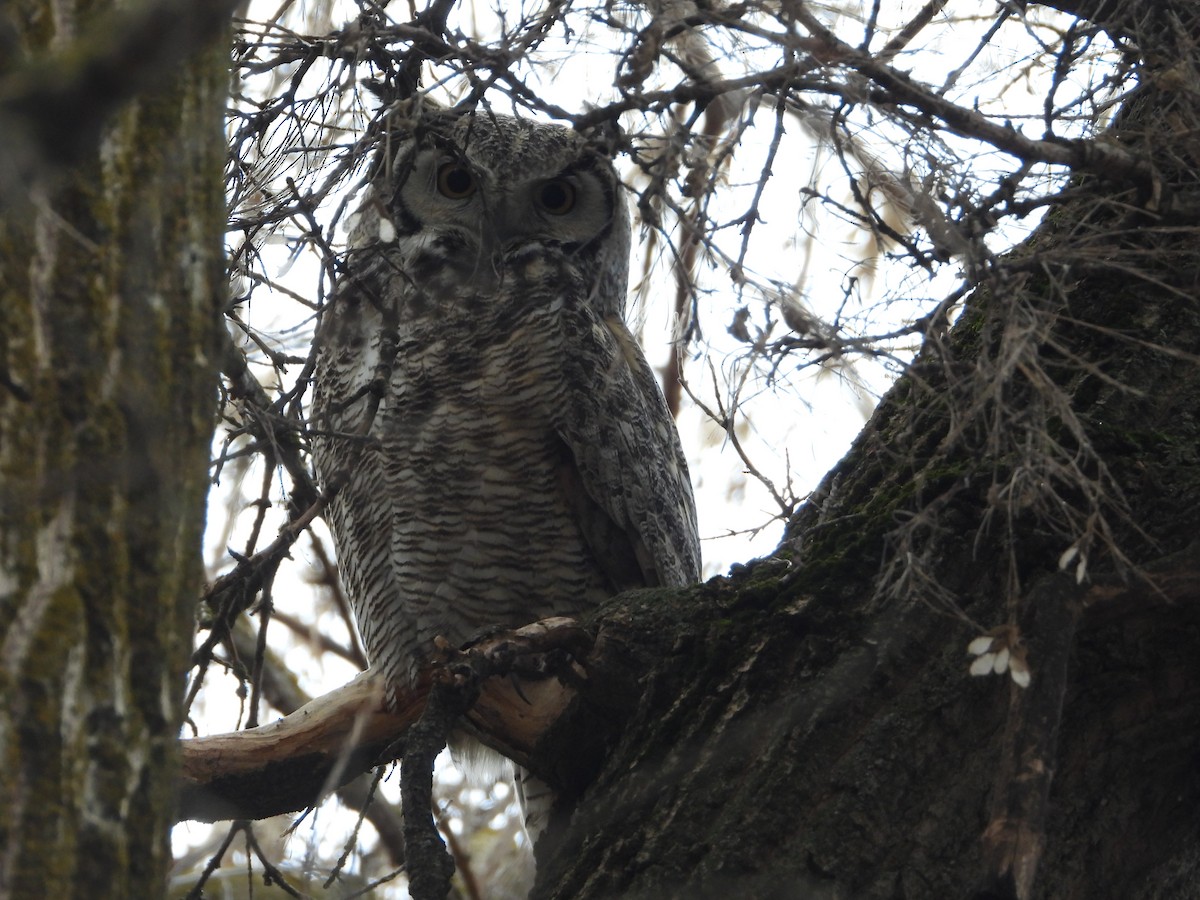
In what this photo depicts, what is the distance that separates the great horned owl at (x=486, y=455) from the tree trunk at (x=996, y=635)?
40.6 inches

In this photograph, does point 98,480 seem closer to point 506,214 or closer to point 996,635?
point 996,635

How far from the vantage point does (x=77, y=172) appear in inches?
44.2

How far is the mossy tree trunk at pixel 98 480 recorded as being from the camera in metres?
1.02

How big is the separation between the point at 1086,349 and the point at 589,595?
149 cm

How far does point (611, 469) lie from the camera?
2994mm

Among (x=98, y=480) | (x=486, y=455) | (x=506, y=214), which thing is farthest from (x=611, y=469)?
(x=98, y=480)

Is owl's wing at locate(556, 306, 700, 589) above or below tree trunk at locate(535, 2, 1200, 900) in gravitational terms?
above

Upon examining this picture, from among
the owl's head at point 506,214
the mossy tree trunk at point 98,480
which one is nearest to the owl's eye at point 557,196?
the owl's head at point 506,214

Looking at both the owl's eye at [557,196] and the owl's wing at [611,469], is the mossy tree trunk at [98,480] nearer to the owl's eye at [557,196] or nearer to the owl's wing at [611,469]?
the owl's wing at [611,469]

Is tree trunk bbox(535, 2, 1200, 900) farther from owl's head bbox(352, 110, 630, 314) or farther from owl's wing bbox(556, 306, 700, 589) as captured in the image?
owl's head bbox(352, 110, 630, 314)

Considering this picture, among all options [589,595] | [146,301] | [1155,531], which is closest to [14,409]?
[146,301]

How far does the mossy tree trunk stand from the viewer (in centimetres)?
102

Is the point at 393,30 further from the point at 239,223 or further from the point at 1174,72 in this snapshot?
the point at 1174,72

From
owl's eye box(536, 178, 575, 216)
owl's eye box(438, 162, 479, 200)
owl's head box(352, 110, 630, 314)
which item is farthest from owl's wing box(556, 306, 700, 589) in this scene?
owl's eye box(438, 162, 479, 200)
